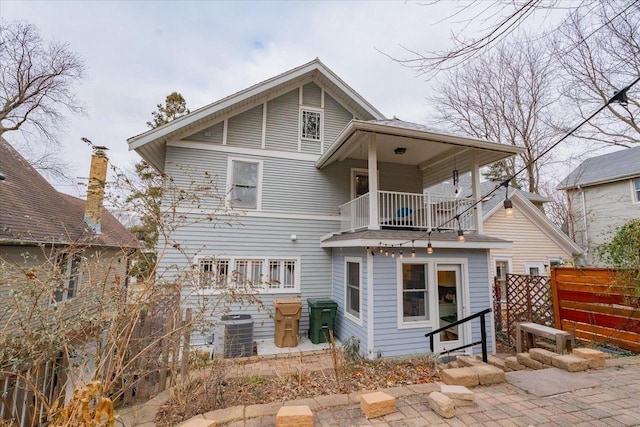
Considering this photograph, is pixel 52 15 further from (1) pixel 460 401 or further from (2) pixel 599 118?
(2) pixel 599 118

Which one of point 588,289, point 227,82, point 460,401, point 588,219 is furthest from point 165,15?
point 588,219

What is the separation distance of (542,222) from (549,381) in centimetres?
1123

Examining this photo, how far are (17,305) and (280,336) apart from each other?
4.88 m

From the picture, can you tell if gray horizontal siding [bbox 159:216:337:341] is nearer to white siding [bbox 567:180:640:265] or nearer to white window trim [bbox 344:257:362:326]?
white window trim [bbox 344:257:362:326]

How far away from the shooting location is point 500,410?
278 centimetres

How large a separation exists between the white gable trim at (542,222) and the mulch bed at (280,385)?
8.91m

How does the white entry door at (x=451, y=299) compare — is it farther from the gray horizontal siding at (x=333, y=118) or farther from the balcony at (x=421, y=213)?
the gray horizontal siding at (x=333, y=118)

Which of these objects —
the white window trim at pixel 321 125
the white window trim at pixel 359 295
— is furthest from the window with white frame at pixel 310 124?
the white window trim at pixel 359 295

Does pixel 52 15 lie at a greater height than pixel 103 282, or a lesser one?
greater

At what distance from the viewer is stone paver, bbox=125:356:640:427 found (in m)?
2.59

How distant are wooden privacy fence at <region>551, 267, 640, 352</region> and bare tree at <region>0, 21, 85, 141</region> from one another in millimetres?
21732

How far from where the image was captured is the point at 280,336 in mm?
6555

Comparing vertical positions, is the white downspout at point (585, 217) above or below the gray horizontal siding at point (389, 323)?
above

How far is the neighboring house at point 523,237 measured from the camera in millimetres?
11422
